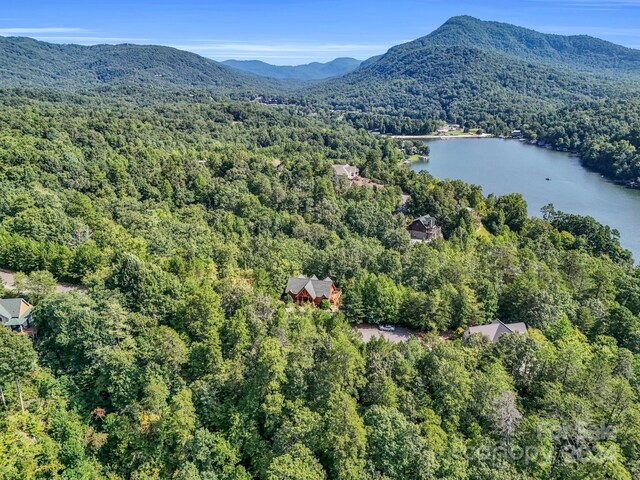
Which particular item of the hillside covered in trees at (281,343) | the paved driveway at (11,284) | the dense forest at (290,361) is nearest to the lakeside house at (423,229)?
the hillside covered in trees at (281,343)

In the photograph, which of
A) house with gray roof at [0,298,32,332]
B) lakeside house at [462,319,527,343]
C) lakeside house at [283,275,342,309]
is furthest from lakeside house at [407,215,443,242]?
house with gray roof at [0,298,32,332]

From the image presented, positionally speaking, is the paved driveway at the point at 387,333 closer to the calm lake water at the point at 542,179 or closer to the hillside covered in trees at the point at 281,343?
the hillside covered in trees at the point at 281,343

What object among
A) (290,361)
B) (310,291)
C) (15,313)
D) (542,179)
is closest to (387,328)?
(310,291)

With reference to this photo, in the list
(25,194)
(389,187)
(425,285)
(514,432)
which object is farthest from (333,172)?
(514,432)

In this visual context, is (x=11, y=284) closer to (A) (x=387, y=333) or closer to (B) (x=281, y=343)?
(B) (x=281, y=343)

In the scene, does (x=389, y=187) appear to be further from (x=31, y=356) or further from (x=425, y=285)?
(x=31, y=356)

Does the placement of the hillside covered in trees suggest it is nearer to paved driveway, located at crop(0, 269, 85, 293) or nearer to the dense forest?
the dense forest
